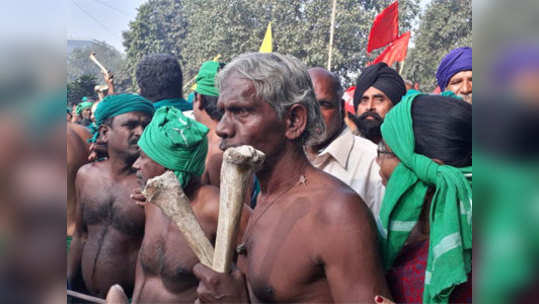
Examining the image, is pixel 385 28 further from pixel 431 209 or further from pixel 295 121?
pixel 431 209

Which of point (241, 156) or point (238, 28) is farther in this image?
point (238, 28)

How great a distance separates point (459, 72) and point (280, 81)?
226cm

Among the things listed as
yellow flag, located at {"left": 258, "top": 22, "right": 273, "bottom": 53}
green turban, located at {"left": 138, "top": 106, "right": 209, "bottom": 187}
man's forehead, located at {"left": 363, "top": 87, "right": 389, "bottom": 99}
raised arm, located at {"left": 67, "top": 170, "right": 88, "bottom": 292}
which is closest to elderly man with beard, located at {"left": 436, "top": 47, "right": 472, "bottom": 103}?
man's forehead, located at {"left": 363, "top": 87, "right": 389, "bottom": 99}

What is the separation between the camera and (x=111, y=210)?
3.54m

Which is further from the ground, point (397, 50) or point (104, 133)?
point (397, 50)

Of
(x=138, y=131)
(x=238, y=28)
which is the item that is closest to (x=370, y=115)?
(x=238, y=28)

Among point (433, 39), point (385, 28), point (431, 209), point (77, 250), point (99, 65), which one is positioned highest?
point (433, 39)

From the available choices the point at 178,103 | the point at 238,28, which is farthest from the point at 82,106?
the point at 238,28

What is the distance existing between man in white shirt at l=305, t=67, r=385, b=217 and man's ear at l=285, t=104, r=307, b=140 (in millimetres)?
1387

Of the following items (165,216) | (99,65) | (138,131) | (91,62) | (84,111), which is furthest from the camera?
(84,111)

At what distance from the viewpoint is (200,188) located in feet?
9.34

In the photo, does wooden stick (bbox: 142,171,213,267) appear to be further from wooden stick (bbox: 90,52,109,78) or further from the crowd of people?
wooden stick (bbox: 90,52,109,78)

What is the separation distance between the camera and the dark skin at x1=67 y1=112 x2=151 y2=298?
11.2 ft

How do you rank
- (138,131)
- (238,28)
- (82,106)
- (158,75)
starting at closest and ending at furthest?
(138,131) → (158,75) → (238,28) → (82,106)
